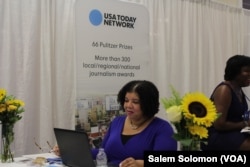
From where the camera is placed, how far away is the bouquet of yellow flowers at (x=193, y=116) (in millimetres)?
1712

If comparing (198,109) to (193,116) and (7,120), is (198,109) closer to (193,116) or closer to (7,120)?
(193,116)

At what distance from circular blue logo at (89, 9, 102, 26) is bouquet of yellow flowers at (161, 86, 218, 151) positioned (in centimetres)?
182

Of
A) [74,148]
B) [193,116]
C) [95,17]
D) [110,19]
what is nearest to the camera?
[193,116]

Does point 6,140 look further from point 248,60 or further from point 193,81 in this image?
point 193,81

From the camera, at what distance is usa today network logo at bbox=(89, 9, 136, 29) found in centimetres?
337

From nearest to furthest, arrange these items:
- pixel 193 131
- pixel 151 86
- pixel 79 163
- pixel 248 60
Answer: pixel 193 131, pixel 79 163, pixel 151 86, pixel 248 60

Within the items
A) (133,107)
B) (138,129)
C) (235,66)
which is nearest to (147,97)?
(133,107)

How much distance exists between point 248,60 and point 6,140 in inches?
81.0

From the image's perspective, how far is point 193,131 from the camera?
68.9 inches

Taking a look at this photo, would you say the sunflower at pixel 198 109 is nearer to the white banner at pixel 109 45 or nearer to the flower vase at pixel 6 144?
the flower vase at pixel 6 144

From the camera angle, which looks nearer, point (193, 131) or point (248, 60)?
point (193, 131)

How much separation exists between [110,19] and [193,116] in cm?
203

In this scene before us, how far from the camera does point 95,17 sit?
11.1 feet

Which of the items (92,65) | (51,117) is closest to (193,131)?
(92,65)
